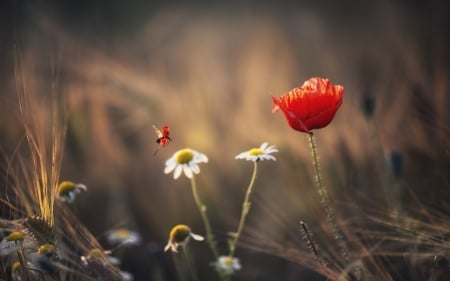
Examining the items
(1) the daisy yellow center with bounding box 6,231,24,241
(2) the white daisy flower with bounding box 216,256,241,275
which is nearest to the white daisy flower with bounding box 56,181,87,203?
(1) the daisy yellow center with bounding box 6,231,24,241

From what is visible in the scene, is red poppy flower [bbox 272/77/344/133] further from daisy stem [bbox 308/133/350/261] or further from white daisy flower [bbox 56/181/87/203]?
white daisy flower [bbox 56/181/87/203]

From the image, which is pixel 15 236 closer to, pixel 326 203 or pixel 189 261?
pixel 189 261

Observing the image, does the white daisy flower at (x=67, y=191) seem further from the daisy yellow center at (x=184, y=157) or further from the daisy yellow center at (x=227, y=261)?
the daisy yellow center at (x=227, y=261)

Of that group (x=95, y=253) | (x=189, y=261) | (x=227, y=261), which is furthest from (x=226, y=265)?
(x=95, y=253)

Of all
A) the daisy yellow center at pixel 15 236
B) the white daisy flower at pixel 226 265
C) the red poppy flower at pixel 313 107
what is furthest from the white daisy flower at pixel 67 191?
the red poppy flower at pixel 313 107

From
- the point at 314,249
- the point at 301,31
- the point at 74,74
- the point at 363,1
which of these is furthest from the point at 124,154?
the point at 363,1
